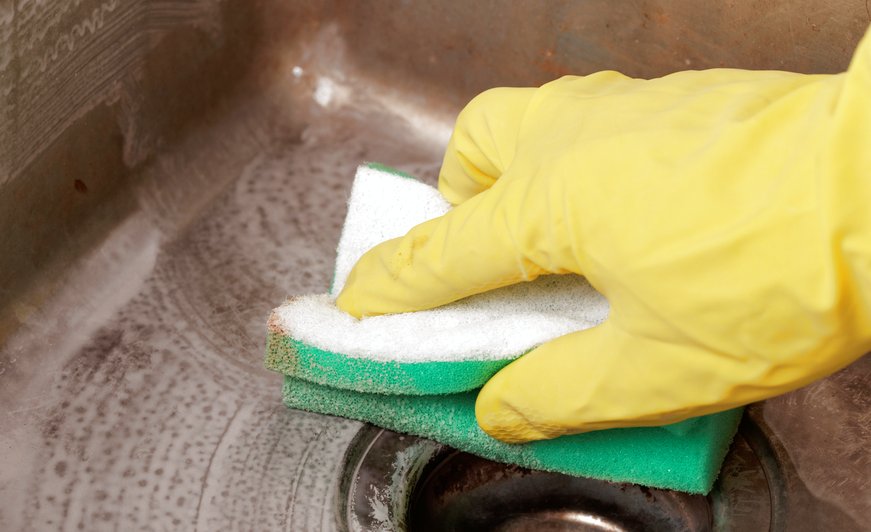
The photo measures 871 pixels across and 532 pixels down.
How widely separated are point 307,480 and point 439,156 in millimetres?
397

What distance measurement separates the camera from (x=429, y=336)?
66 centimetres

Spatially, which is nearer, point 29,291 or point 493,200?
point 493,200

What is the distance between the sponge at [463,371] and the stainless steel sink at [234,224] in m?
0.06

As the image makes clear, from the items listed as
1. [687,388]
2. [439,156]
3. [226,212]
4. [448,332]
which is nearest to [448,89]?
[439,156]

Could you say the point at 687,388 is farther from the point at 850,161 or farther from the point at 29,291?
the point at 29,291

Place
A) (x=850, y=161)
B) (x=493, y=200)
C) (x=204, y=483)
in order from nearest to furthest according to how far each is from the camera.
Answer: (x=850, y=161) < (x=493, y=200) < (x=204, y=483)

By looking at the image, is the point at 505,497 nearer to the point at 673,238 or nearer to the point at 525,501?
the point at 525,501

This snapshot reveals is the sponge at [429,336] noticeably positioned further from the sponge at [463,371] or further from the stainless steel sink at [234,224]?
the stainless steel sink at [234,224]

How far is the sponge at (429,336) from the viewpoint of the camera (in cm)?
66

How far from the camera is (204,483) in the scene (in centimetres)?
74

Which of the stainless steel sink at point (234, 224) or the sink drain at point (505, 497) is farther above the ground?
the stainless steel sink at point (234, 224)

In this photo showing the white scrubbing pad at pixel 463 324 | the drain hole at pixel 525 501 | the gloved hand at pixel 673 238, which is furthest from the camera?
the drain hole at pixel 525 501

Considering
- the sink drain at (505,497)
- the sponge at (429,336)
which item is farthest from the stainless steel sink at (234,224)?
the sponge at (429,336)

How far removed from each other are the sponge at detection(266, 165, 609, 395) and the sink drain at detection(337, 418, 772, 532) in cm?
10
